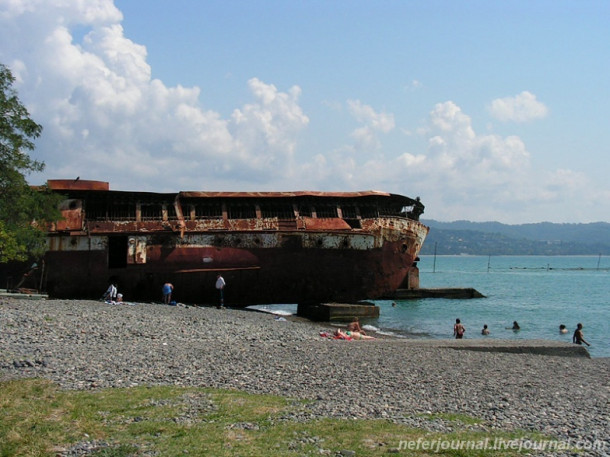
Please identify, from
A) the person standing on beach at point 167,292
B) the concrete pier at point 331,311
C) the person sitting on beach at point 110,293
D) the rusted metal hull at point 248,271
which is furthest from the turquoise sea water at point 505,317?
the person sitting on beach at point 110,293

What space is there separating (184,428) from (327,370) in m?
4.59

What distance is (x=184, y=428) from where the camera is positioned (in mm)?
6809

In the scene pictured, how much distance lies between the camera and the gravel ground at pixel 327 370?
828 cm

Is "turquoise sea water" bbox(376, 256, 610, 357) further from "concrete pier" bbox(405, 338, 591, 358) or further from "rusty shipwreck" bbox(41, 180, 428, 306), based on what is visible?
"concrete pier" bbox(405, 338, 591, 358)

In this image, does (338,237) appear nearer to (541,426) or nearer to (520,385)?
(520,385)

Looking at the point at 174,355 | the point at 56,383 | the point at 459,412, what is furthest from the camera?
the point at 174,355

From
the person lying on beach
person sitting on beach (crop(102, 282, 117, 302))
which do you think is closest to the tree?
person sitting on beach (crop(102, 282, 117, 302))

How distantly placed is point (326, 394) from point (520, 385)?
4.12m

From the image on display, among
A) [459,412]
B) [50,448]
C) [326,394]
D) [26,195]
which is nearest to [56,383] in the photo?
[50,448]

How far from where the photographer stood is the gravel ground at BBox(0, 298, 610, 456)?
8.28 m

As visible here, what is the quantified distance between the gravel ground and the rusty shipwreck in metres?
7.99

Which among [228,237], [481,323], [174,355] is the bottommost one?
[481,323]

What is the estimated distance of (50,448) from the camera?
6.08 m

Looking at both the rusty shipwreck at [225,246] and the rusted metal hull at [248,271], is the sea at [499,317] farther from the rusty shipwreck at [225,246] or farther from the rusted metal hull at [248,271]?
the rusty shipwreck at [225,246]
